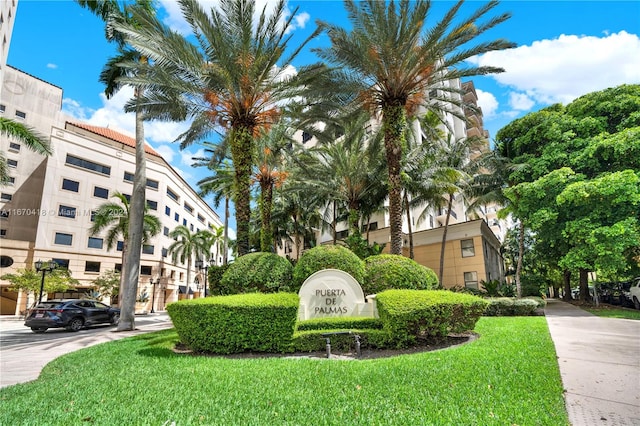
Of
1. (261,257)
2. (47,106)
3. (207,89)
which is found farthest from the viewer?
(47,106)

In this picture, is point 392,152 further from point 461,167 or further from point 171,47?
point 461,167

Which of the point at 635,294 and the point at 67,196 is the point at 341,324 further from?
the point at 67,196

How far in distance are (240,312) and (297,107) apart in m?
11.4

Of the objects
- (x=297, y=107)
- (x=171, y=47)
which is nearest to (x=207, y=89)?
(x=171, y=47)

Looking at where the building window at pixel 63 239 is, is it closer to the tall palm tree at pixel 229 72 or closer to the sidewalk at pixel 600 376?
the tall palm tree at pixel 229 72

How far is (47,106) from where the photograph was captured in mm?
42875

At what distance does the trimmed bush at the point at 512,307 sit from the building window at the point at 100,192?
4158 centimetres

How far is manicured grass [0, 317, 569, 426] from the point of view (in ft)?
12.1

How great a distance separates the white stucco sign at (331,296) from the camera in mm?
10594

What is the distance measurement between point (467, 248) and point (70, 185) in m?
41.4

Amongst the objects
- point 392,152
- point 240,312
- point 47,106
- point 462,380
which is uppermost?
point 47,106

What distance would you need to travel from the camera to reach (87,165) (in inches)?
1524

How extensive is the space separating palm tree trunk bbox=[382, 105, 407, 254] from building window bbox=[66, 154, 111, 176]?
38.1 m

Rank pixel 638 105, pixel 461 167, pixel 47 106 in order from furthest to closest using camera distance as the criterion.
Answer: pixel 47 106
pixel 461 167
pixel 638 105
